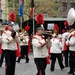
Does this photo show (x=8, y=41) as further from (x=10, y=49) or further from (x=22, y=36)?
(x=22, y=36)

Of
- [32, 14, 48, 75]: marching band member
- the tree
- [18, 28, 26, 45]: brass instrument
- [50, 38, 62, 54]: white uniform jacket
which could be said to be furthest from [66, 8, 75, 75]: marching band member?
the tree

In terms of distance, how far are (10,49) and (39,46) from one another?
1559 mm

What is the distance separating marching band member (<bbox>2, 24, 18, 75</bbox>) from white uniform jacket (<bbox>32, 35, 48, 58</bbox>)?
3.86 ft

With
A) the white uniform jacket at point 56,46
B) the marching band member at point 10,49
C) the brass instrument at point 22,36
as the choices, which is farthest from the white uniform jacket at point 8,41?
the brass instrument at point 22,36

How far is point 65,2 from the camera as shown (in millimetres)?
66250

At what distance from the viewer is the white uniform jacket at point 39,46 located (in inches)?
361

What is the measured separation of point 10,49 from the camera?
10469 mm

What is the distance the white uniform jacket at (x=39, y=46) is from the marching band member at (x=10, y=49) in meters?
1.18

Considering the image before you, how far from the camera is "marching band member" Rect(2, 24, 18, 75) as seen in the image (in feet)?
33.8

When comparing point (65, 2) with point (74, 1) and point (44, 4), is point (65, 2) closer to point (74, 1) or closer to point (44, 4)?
point (74, 1)

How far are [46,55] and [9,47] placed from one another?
1555 mm

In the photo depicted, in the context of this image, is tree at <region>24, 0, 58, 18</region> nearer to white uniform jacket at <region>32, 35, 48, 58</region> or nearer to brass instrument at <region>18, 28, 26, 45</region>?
brass instrument at <region>18, 28, 26, 45</region>

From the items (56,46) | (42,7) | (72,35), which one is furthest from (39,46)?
(42,7)

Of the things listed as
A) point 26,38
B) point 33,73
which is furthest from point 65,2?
point 33,73
